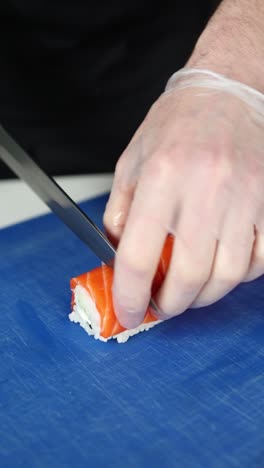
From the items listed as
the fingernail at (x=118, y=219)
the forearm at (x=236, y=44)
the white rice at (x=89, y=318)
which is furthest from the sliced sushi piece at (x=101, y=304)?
the forearm at (x=236, y=44)

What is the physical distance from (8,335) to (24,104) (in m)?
0.81

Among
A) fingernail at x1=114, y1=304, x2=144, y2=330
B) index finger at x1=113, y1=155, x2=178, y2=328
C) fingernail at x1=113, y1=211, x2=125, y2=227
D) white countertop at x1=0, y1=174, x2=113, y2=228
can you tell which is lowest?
white countertop at x1=0, y1=174, x2=113, y2=228

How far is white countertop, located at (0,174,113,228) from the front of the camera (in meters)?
1.96

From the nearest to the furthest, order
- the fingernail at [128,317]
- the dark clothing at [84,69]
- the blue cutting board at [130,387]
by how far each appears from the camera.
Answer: the blue cutting board at [130,387], the fingernail at [128,317], the dark clothing at [84,69]

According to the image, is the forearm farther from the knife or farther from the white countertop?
the white countertop

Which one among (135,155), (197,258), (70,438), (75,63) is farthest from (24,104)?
(70,438)

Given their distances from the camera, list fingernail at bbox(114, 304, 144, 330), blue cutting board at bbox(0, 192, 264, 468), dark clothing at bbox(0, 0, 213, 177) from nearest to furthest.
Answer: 1. blue cutting board at bbox(0, 192, 264, 468)
2. fingernail at bbox(114, 304, 144, 330)
3. dark clothing at bbox(0, 0, 213, 177)

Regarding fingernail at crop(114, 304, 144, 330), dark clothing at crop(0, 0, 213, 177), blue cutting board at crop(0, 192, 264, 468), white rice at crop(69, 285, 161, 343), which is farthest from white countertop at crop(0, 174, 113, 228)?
fingernail at crop(114, 304, 144, 330)

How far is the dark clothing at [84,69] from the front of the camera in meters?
1.92

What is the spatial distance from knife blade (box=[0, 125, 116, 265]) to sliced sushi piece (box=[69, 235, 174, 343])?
0.05 m

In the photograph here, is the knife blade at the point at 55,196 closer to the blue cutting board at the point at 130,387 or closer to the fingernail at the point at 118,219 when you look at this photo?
the fingernail at the point at 118,219

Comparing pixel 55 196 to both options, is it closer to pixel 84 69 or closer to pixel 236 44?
pixel 236 44

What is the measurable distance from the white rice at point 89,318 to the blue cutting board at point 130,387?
0.01 meters

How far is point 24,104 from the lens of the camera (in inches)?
79.4
